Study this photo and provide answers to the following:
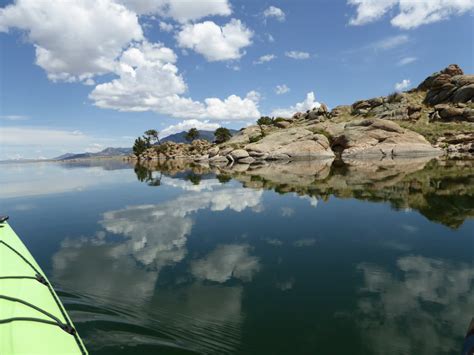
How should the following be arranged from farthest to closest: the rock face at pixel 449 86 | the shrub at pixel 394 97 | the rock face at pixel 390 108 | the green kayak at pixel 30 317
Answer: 1. the shrub at pixel 394 97
2. the rock face at pixel 390 108
3. the rock face at pixel 449 86
4. the green kayak at pixel 30 317

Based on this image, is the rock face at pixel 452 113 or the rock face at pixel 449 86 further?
the rock face at pixel 449 86

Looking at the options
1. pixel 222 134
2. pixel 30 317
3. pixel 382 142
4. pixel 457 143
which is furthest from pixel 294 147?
pixel 30 317

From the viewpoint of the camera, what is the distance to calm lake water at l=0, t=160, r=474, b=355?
22.1ft

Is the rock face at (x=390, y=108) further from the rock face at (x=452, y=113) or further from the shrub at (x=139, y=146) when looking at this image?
the shrub at (x=139, y=146)

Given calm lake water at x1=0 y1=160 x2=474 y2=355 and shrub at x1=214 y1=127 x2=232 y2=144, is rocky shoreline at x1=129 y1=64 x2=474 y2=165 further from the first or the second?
calm lake water at x1=0 y1=160 x2=474 y2=355

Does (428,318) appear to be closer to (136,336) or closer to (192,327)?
(192,327)

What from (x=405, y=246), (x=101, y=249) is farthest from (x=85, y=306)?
(x=405, y=246)

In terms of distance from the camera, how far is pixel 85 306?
8375 millimetres

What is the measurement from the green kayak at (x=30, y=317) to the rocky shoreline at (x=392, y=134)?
231ft

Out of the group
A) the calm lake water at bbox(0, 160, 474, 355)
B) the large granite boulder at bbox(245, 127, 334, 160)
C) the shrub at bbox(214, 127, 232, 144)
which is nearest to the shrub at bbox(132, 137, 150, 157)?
the shrub at bbox(214, 127, 232, 144)

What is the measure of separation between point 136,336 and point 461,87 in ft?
370

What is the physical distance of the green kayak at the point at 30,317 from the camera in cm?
436

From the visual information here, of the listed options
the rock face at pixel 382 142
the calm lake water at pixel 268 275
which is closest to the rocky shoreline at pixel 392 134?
the rock face at pixel 382 142

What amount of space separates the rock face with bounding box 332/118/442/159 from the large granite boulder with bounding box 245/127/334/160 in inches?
219
